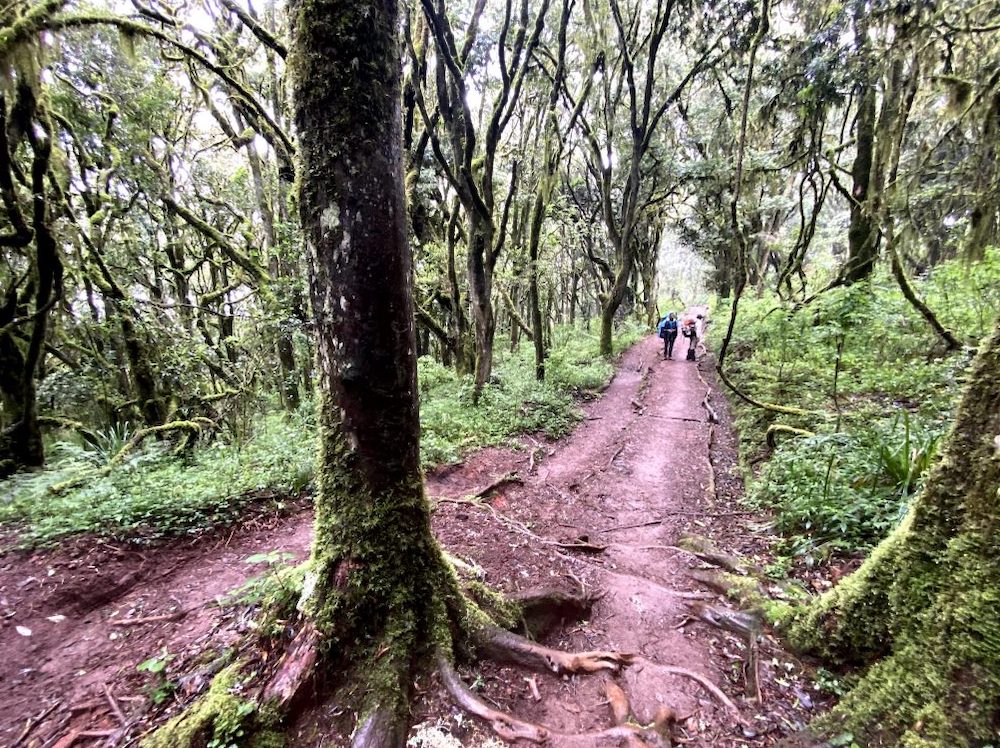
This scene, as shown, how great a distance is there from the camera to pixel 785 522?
18.0 feet

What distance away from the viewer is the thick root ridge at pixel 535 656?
3.39 metres

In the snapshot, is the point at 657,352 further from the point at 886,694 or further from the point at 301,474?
the point at 886,694

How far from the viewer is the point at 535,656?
342cm

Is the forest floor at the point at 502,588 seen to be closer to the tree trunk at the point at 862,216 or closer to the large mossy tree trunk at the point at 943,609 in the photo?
the large mossy tree trunk at the point at 943,609

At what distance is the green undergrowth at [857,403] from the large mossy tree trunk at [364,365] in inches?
150

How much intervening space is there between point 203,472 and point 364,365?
5.62 m

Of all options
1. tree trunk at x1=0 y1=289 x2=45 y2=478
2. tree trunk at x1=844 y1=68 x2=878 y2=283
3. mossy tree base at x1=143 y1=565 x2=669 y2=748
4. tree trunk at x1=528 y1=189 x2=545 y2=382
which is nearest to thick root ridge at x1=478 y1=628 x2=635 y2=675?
mossy tree base at x1=143 y1=565 x2=669 y2=748

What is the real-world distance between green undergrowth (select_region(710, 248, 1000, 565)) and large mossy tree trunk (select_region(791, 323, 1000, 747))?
88cm

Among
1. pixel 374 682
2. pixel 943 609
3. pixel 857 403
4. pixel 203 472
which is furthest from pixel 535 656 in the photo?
pixel 857 403

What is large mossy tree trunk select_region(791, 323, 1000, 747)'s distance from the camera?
2.20 metres

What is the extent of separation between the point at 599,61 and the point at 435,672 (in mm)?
17027

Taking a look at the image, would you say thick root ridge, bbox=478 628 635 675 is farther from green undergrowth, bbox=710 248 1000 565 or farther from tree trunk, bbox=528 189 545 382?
tree trunk, bbox=528 189 545 382

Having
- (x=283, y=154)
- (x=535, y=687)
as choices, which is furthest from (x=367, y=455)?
(x=283, y=154)

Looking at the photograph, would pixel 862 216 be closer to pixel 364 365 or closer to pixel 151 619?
pixel 364 365
